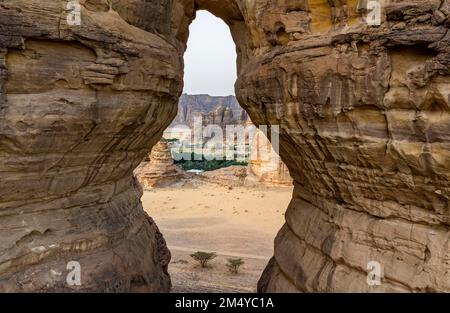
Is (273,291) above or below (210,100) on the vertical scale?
below

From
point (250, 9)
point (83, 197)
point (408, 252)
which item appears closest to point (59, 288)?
point (83, 197)

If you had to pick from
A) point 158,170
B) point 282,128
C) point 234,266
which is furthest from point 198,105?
point 282,128

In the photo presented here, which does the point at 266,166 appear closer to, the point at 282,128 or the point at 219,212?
the point at 219,212

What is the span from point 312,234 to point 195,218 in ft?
50.5

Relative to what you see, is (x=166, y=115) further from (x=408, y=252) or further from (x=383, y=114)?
(x=408, y=252)

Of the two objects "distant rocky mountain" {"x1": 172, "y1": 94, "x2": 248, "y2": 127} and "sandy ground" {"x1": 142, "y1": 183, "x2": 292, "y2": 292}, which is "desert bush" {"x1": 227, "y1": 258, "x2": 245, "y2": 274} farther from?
"distant rocky mountain" {"x1": 172, "y1": 94, "x2": 248, "y2": 127}

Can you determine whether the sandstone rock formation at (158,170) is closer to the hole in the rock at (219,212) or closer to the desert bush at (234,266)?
the hole in the rock at (219,212)

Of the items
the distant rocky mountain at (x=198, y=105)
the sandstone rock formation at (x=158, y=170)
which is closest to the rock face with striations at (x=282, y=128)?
the sandstone rock formation at (x=158, y=170)

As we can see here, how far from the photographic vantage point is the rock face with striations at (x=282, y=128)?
15.8 ft

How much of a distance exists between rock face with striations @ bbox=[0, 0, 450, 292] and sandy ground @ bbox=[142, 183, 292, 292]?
4.85 meters

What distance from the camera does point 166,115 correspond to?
8.07 m

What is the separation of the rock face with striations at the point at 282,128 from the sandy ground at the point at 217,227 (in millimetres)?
4851

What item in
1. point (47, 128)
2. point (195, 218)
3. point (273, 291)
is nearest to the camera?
point (47, 128)
